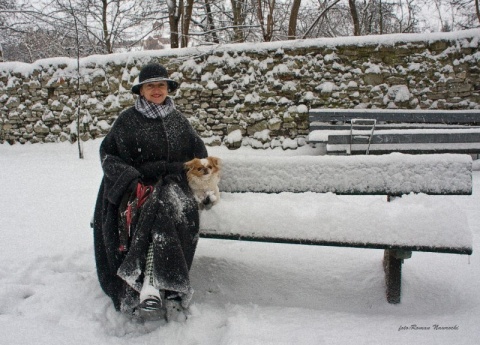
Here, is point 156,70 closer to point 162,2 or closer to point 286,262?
point 286,262

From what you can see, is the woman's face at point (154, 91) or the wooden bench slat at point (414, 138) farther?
the wooden bench slat at point (414, 138)

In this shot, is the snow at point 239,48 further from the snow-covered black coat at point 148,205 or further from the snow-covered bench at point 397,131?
the snow-covered black coat at point 148,205

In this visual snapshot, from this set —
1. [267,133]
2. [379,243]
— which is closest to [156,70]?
[379,243]

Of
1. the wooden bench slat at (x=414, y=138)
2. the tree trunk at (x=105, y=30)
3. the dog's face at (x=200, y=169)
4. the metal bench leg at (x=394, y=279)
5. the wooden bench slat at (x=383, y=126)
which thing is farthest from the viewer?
the tree trunk at (x=105, y=30)

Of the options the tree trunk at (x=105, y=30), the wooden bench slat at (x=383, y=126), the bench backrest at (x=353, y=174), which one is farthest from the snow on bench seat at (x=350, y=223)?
the tree trunk at (x=105, y=30)

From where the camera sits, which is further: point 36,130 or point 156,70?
point 36,130

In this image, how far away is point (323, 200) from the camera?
2404mm

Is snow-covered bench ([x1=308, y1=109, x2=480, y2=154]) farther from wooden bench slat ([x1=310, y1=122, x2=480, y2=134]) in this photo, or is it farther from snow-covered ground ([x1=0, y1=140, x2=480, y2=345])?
snow-covered ground ([x1=0, y1=140, x2=480, y2=345])

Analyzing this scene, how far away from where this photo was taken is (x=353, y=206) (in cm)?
221

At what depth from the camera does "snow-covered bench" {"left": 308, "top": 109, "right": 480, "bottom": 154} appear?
213 inches

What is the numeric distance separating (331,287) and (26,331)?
1.83 meters

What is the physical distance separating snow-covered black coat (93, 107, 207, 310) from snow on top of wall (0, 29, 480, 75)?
5179 mm

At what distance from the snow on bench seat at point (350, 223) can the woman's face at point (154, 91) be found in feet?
2.78

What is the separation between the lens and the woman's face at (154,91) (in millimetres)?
2447
